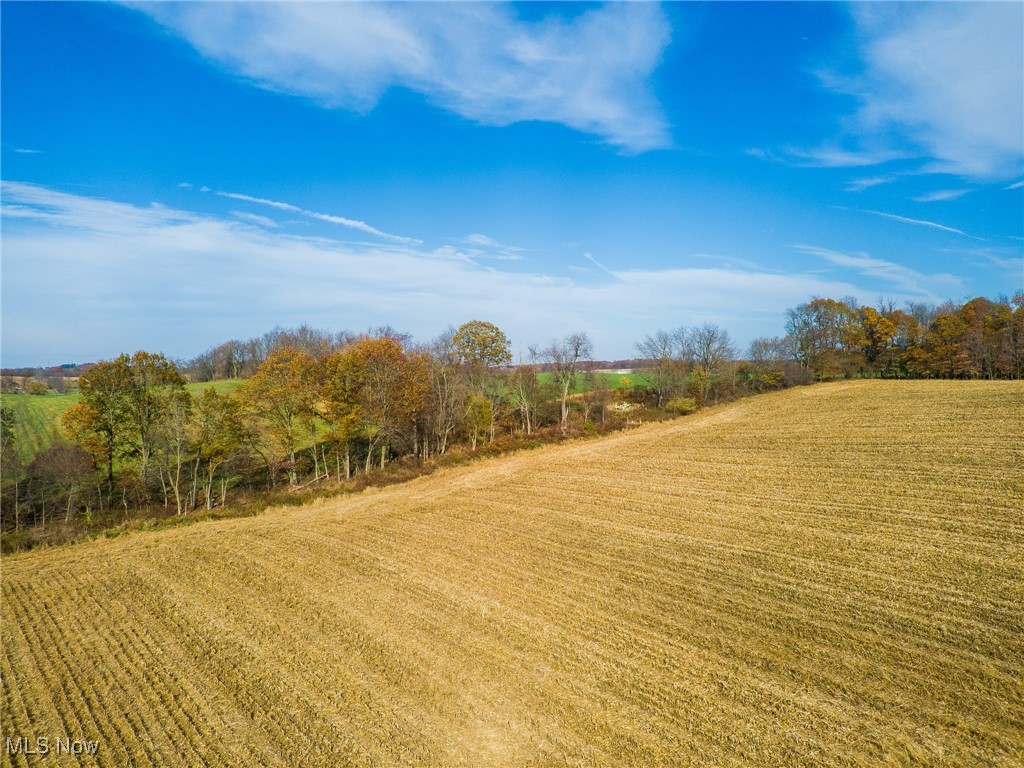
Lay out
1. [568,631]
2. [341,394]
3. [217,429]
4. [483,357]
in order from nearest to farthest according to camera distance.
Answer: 1. [568,631]
2. [217,429]
3. [341,394]
4. [483,357]

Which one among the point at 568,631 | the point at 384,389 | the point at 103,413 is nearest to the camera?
the point at 568,631

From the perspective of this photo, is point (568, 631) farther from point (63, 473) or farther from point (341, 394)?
point (63, 473)

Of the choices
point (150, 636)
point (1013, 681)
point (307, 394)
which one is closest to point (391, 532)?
point (150, 636)

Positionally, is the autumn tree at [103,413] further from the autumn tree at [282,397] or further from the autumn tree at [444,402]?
the autumn tree at [444,402]

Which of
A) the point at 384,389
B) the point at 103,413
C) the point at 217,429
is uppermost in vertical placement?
the point at 384,389

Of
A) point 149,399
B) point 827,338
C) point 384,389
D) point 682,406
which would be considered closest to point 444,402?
point 384,389
